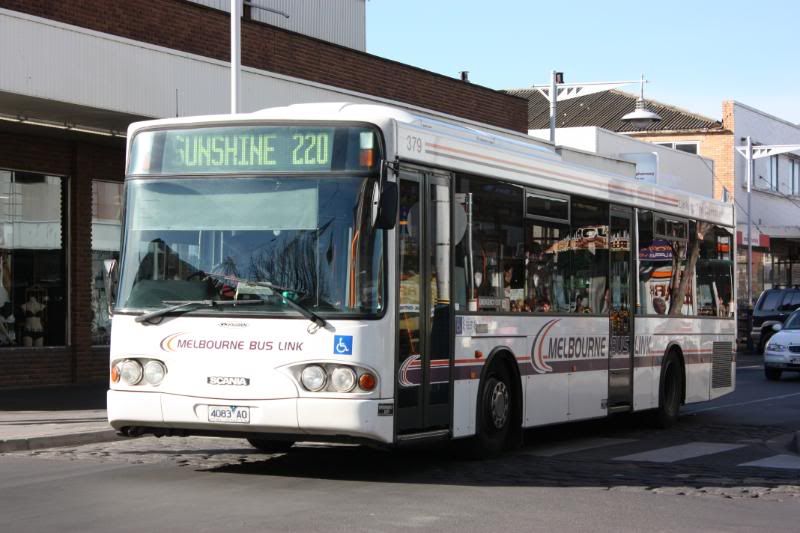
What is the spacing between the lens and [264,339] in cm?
1086

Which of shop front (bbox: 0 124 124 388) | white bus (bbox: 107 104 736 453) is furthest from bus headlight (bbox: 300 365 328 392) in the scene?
shop front (bbox: 0 124 124 388)

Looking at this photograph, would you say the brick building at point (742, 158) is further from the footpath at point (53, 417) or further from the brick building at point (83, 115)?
the footpath at point (53, 417)

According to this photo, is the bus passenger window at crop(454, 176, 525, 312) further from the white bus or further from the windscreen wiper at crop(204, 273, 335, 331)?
the windscreen wiper at crop(204, 273, 335, 331)

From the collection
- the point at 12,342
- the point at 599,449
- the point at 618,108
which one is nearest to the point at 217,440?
the point at 599,449

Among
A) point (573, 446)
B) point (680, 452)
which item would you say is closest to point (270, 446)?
point (573, 446)

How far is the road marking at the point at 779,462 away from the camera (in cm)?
1332

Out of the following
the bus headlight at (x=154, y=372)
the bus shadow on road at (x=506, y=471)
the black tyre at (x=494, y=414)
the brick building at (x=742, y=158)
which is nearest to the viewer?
the bus headlight at (x=154, y=372)

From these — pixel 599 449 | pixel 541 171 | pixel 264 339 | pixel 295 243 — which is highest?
pixel 541 171

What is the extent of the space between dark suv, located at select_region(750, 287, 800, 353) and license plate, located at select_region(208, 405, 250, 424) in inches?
1230

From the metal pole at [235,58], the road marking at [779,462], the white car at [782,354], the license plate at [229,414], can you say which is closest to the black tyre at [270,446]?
the license plate at [229,414]

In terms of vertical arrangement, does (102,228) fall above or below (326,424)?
above

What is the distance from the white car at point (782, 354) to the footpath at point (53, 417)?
14.0 meters

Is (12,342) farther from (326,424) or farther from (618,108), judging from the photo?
(618,108)

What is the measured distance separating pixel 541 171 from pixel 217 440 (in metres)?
4.40
